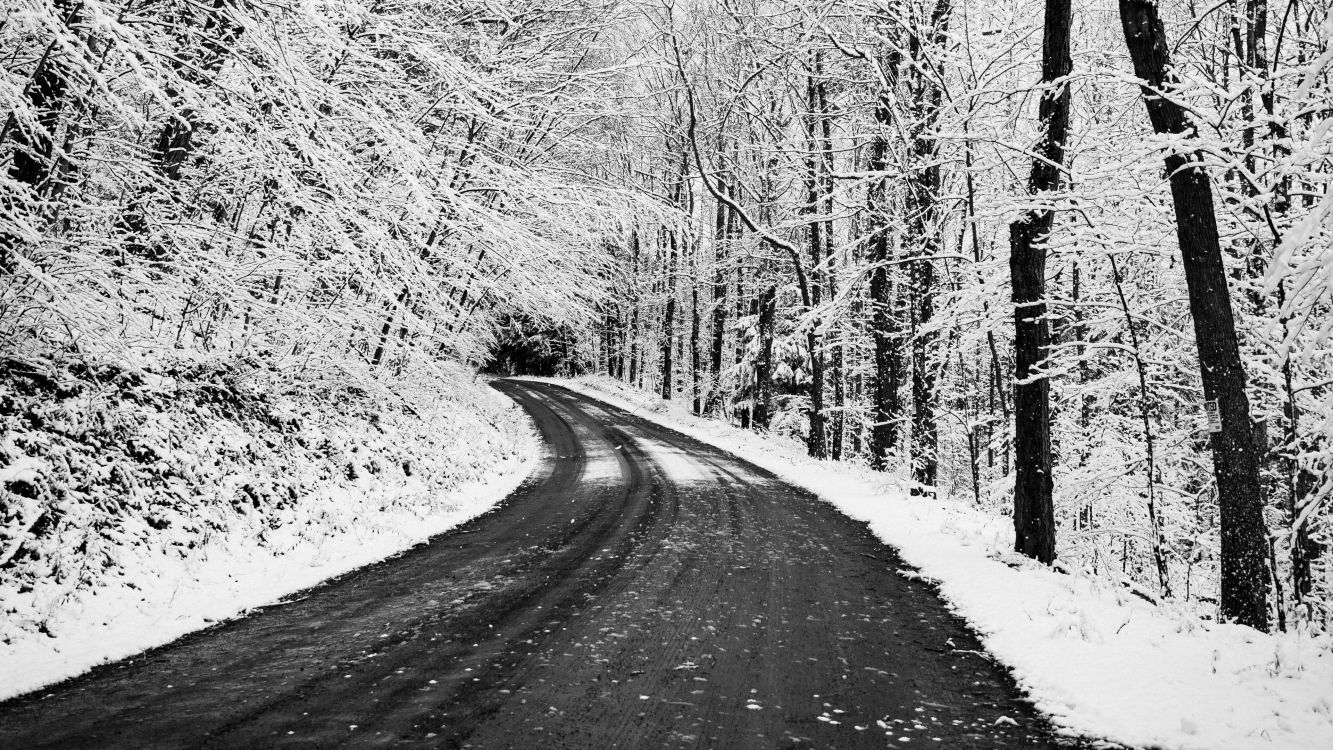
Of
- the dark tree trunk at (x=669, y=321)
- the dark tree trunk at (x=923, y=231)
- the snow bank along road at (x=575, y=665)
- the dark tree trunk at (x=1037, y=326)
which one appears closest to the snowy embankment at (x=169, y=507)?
the snow bank along road at (x=575, y=665)

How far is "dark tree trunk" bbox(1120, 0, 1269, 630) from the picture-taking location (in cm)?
586

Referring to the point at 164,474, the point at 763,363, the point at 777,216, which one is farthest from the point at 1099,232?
the point at 763,363

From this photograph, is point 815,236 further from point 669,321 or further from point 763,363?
point 669,321

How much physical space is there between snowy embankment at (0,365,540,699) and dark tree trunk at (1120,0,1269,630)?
848 cm

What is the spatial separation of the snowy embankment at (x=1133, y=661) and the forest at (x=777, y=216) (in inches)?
38.4

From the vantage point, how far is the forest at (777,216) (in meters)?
5.72

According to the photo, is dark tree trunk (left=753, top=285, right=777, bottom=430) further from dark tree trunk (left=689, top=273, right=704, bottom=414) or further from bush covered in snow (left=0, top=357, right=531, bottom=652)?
bush covered in snow (left=0, top=357, right=531, bottom=652)

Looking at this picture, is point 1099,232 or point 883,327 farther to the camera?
point 883,327

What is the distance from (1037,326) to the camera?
7.93 metres

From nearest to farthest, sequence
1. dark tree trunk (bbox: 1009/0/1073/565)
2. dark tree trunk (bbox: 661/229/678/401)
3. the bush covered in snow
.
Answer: the bush covered in snow < dark tree trunk (bbox: 1009/0/1073/565) < dark tree trunk (bbox: 661/229/678/401)

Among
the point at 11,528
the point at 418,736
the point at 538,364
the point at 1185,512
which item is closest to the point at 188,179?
the point at 11,528

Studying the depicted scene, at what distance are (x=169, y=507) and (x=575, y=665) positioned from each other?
4.75 meters

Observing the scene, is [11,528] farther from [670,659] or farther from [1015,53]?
[1015,53]

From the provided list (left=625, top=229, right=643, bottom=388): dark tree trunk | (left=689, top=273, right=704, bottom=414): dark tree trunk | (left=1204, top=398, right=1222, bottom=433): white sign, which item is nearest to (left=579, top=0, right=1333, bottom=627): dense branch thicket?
(left=1204, top=398, right=1222, bottom=433): white sign
